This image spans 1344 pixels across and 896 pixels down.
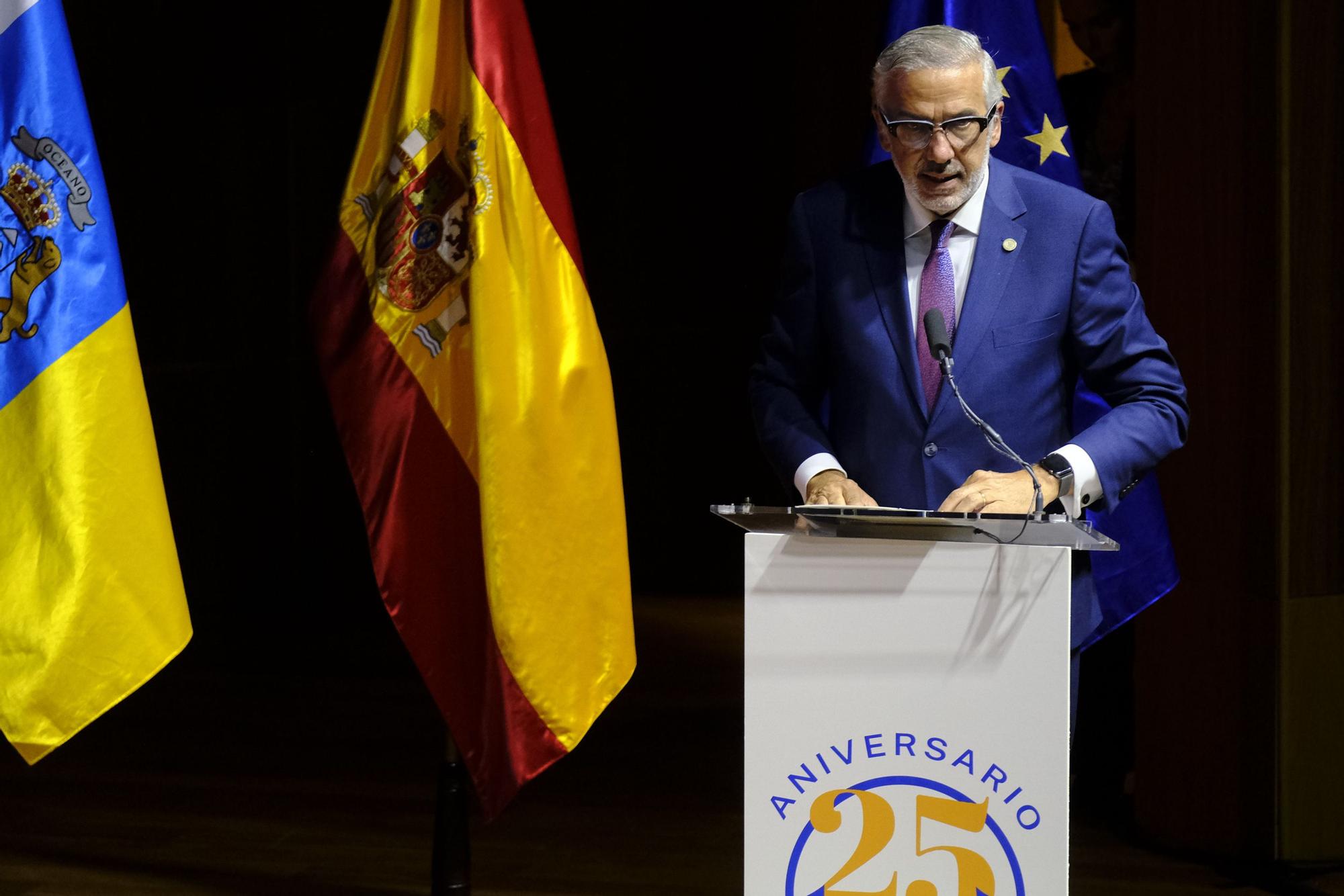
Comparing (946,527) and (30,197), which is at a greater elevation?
(30,197)

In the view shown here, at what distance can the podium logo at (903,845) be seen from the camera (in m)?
1.49

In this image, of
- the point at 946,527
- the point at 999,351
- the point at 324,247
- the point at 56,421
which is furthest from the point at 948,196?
the point at 324,247

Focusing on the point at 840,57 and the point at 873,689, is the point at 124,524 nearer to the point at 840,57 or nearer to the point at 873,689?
the point at 873,689

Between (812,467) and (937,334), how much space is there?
378 mm

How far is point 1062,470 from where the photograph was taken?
173 cm

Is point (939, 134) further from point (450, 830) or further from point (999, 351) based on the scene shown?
point (450, 830)

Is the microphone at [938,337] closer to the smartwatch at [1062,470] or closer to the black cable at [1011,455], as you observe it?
the black cable at [1011,455]

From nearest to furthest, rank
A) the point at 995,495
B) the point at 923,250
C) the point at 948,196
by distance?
the point at 995,495
the point at 948,196
the point at 923,250

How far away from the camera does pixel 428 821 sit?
3.55 meters

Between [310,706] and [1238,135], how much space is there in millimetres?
3376

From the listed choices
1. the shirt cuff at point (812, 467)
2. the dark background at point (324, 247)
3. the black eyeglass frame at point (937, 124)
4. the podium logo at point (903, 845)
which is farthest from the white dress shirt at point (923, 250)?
the dark background at point (324, 247)

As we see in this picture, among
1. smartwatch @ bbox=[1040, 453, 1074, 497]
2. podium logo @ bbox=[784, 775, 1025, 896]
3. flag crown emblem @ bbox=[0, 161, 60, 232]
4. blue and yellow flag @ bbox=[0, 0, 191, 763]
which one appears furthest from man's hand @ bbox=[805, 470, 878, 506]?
flag crown emblem @ bbox=[0, 161, 60, 232]

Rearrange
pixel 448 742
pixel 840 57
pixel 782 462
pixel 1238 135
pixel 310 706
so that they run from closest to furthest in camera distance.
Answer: pixel 782 462, pixel 448 742, pixel 1238 135, pixel 310 706, pixel 840 57

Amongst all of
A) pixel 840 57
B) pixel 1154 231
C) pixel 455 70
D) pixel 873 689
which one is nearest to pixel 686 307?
pixel 840 57
